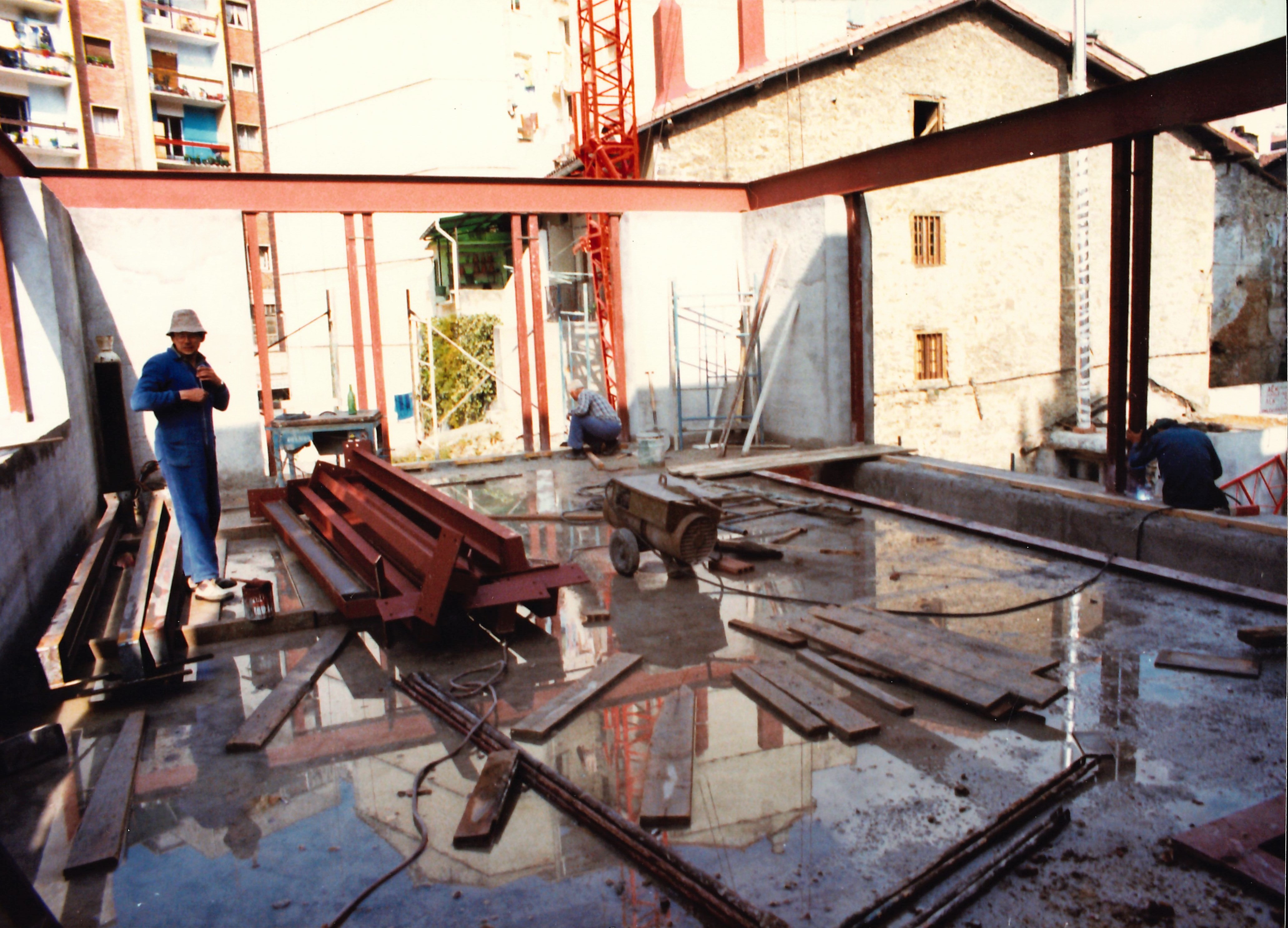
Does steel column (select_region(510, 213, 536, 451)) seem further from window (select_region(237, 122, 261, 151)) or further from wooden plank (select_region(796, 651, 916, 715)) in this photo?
window (select_region(237, 122, 261, 151))

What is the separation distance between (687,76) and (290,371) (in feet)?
49.1

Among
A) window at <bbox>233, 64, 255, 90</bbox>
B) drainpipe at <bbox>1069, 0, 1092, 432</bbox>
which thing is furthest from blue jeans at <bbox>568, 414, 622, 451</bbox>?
window at <bbox>233, 64, 255, 90</bbox>

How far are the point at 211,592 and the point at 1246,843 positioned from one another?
20.1ft

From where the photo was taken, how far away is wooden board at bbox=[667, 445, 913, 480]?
408 inches

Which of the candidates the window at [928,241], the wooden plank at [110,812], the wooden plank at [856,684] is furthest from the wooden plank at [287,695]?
the window at [928,241]

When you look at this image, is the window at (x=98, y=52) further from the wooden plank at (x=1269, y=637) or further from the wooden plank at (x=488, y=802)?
the wooden plank at (x=1269, y=637)

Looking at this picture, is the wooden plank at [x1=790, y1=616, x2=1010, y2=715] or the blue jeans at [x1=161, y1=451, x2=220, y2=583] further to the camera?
the blue jeans at [x1=161, y1=451, x2=220, y2=583]

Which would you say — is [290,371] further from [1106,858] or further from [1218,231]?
[1106,858]

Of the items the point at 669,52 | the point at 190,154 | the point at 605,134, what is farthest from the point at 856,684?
the point at 190,154

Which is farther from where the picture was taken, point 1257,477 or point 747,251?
point 1257,477

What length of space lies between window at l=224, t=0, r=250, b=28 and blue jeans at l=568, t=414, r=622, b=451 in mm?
38836

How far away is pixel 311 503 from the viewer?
27.8 ft

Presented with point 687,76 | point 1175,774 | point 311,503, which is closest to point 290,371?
point 687,76

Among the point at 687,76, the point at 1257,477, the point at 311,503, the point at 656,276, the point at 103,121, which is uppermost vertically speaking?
the point at 103,121
